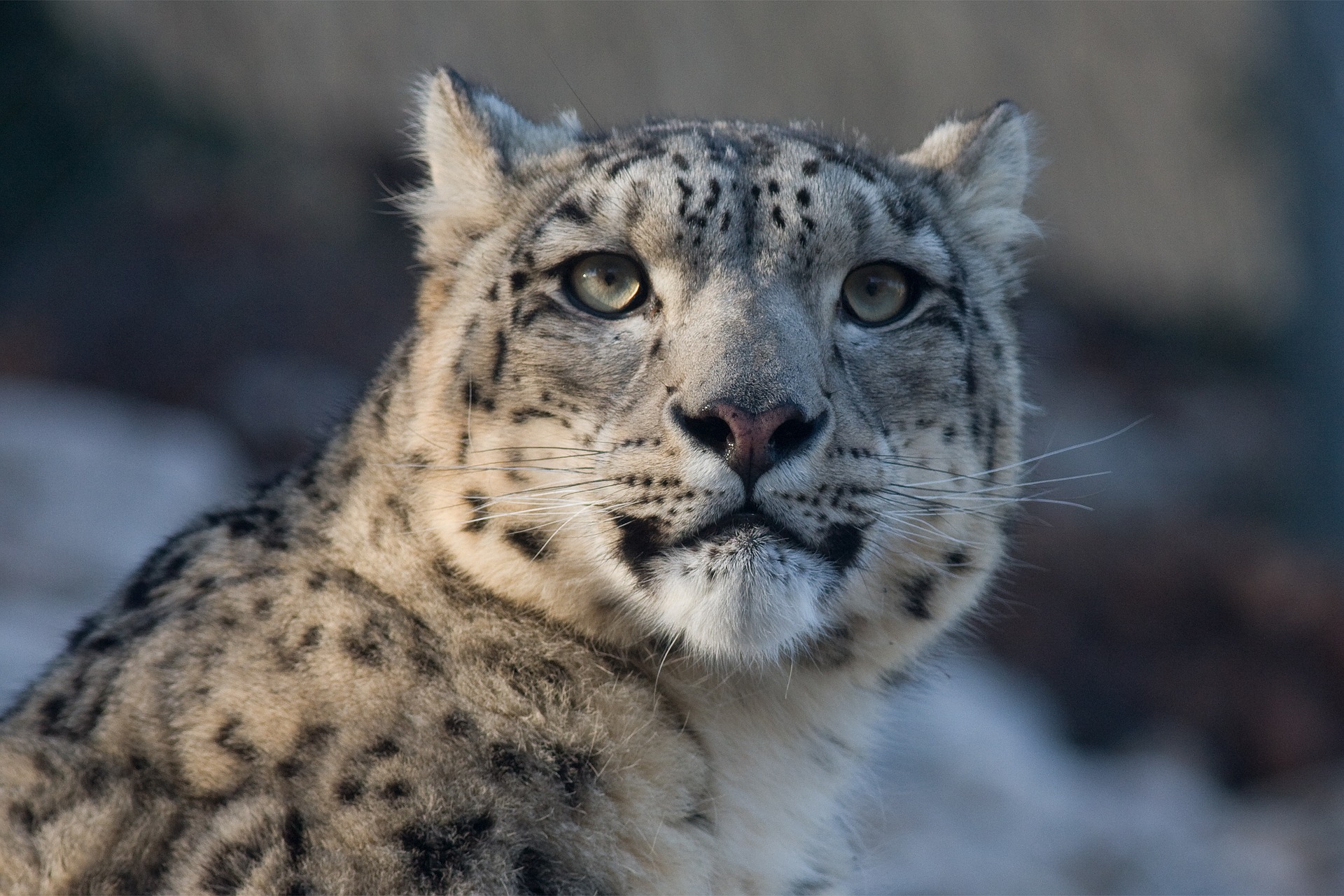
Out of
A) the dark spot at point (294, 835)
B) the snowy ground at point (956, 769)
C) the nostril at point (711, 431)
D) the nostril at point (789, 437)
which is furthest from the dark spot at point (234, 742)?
the snowy ground at point (956, 769)

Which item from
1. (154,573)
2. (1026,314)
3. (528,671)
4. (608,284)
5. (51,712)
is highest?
(1026,314)

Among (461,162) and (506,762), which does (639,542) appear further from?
(461,162)

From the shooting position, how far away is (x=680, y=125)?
4.83 m

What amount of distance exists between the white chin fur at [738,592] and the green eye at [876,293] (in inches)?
36.4

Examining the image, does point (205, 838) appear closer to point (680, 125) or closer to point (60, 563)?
point (680, 125)

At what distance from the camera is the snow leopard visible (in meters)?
3.56

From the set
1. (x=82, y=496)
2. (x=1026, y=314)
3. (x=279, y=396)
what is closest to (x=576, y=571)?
(x=1026, y=314)

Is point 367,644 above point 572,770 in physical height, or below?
above

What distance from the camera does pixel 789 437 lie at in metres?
3.71

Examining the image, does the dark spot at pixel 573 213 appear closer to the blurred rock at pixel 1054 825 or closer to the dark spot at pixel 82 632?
the dark spot at pixel 82 632

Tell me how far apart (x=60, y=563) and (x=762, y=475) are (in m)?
7.36

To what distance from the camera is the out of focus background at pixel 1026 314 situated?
9.79 metres

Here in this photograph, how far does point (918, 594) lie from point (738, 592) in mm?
837

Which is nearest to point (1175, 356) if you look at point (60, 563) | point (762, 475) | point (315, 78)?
point (315, 78)
